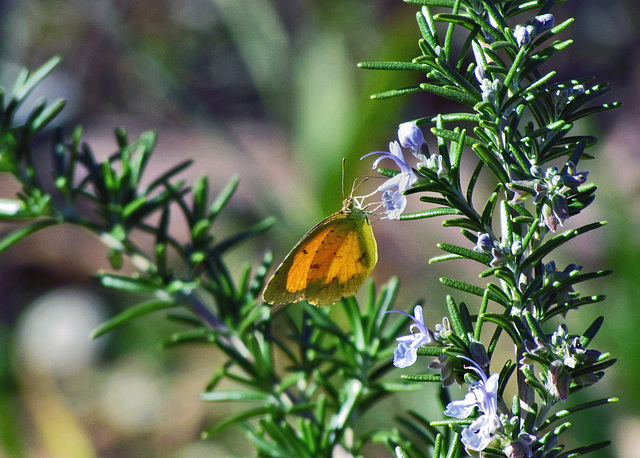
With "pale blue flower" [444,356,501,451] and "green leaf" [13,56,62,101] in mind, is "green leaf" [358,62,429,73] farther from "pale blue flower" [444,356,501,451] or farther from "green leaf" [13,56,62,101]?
"green leaf" [13,56,62,101]

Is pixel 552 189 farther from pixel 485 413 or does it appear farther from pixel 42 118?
pixel 42 118

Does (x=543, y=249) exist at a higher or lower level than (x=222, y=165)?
lower

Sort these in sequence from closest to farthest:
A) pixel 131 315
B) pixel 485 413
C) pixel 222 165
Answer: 1. pixel 485 413
2. pixel 131 315
3. pixel 222 165

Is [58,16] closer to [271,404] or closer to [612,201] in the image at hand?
[612,201]

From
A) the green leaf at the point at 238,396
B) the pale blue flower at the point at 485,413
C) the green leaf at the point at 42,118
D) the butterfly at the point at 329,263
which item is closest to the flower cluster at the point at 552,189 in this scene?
the pale blue flower at the point at 485,413

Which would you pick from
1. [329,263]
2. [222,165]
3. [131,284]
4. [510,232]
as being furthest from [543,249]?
[222,165]

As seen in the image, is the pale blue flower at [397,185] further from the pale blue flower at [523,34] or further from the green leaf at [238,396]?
the green leaf at [238,396]

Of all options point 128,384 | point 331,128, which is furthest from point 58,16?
point 128,384

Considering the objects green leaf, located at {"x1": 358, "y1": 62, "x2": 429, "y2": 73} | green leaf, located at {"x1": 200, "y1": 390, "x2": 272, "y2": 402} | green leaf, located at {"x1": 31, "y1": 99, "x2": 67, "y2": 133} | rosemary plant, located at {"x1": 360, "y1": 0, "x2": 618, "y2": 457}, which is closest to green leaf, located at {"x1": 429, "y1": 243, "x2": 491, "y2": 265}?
rosemary plant, located at {"x1": 360, "y1": 0, "x2": 618, "y2": 457}
